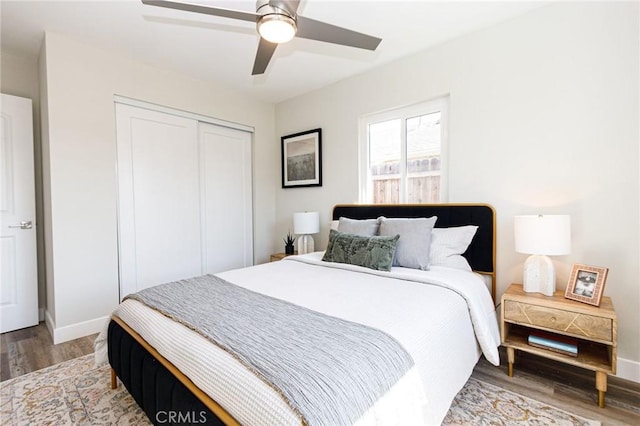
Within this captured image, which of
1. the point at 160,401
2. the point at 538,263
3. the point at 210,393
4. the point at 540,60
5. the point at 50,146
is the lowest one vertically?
the point at 160,401

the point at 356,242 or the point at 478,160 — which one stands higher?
the point at 478,160

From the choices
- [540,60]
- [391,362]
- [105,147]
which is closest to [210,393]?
[391,362]

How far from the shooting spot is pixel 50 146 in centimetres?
250

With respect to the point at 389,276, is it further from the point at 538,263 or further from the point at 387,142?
the point at 387,142

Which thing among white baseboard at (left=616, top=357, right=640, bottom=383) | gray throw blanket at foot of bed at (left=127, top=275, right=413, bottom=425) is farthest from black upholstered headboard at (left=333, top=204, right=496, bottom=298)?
gray throw blanket at foot of bed at (left=127, top=275, right=413, bottom=425)

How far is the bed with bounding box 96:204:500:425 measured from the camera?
936 mm

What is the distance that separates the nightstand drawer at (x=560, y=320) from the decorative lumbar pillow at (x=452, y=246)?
455 mm

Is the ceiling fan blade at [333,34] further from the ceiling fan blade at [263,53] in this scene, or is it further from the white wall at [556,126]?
the white wall at [556,126]

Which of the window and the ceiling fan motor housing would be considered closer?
the ceiling fan motor housing

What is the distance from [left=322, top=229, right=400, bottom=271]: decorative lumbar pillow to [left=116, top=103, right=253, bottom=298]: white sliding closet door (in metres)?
1.85

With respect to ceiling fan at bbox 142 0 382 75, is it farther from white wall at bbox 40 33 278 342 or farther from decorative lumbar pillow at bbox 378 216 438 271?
white wall at bbox 40 33 278 342

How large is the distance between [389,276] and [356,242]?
0.43 metres

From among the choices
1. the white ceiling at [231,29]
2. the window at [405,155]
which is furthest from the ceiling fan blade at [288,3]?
the window at [405,155]

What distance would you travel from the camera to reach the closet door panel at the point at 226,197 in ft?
12.1
